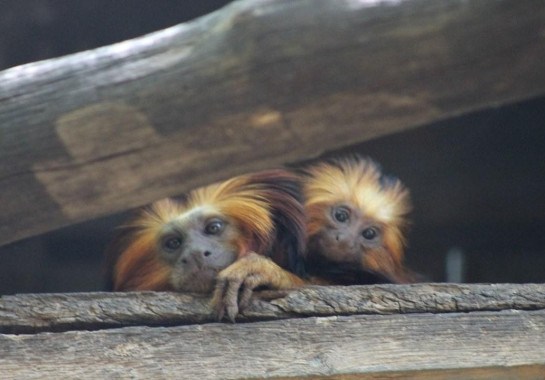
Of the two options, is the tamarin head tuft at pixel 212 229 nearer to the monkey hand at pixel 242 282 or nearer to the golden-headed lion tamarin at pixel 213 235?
the golden-headed lion tamarin at pixel 213 235

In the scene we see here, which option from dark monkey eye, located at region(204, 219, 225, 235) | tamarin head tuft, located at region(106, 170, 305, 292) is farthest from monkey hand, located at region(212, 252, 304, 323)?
dark monkey eye, located at region(204, 219, 225, 235)

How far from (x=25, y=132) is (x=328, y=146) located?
71 centimetres

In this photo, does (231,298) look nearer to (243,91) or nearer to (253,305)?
(253,305)

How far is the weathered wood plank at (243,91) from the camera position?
2.30 m

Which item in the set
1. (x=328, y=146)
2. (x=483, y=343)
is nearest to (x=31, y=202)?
(x=328, y=146)

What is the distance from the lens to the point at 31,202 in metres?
2.65

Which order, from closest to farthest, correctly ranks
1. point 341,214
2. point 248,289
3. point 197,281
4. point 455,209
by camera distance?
point 248,289 → point 197,281 → point 341,214 → point 455,209

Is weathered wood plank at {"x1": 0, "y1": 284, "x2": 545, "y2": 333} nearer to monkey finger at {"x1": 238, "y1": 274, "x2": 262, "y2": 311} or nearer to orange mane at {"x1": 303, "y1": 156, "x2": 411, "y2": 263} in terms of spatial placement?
monkey finger at {"x1": 238, "y1": 274, "x2": 262, "y2": 311}

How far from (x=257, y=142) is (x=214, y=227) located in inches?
45.6

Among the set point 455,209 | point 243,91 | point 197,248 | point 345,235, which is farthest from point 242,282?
point 455,209

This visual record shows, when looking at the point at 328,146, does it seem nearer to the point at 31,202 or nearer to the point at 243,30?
the point at 243,30

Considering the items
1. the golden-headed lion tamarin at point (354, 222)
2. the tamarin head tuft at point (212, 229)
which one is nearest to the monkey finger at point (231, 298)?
the tamarin head tuft at point (212, 229)

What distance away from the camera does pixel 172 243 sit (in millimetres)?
3627

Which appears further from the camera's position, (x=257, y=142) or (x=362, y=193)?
(x=362, y=193)
